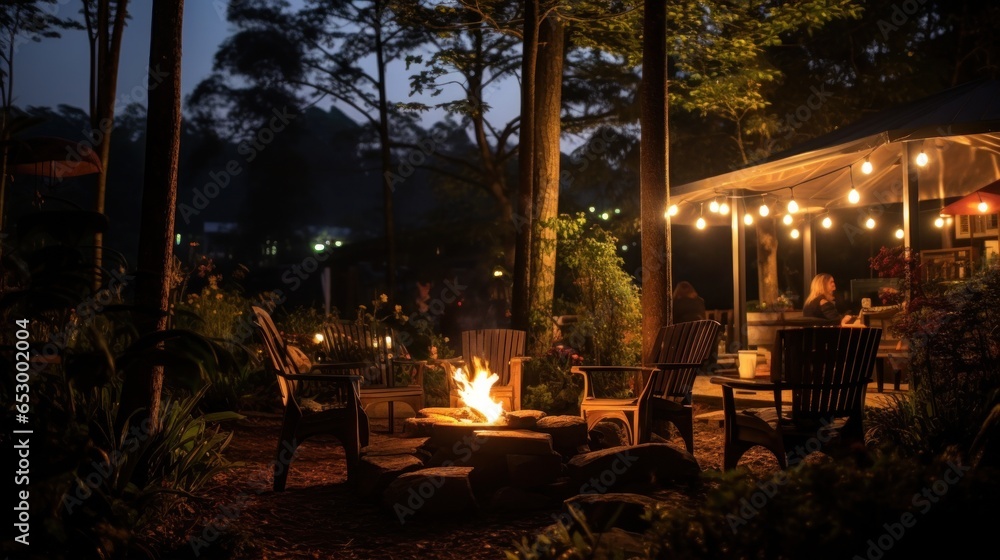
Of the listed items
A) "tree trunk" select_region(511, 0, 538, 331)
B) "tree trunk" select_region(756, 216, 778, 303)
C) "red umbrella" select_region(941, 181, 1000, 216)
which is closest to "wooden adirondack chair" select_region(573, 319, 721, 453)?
"tree trunk" select_region(511, 0, 538, 331)

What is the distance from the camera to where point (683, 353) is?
616 centimetres

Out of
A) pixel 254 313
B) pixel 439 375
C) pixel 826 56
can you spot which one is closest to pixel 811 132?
pixel 826 56

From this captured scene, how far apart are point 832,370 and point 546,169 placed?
18.0 feet

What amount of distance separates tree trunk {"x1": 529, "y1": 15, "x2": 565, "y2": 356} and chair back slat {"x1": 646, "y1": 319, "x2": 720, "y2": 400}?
3.07 metres

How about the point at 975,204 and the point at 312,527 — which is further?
the point at 975,204

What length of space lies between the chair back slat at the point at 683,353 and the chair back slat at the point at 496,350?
1.64 metres

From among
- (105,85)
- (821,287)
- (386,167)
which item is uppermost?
(386,167)

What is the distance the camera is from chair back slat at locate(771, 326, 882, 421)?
4.83 metres

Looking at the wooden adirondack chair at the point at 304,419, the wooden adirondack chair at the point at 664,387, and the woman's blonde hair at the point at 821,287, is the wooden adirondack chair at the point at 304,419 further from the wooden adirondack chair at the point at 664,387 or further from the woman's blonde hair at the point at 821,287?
the woman's blonde hair at the point at 821,287

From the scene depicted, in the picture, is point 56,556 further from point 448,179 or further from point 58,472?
point 448,179

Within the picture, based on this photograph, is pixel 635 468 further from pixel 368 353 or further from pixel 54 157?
pixel 54 157

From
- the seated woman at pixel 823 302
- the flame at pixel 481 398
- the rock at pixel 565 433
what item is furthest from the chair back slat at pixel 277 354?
the seated woman at pixel 823 302

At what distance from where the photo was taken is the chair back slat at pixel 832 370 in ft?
15.8

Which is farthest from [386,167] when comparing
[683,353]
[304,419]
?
[304,419]
